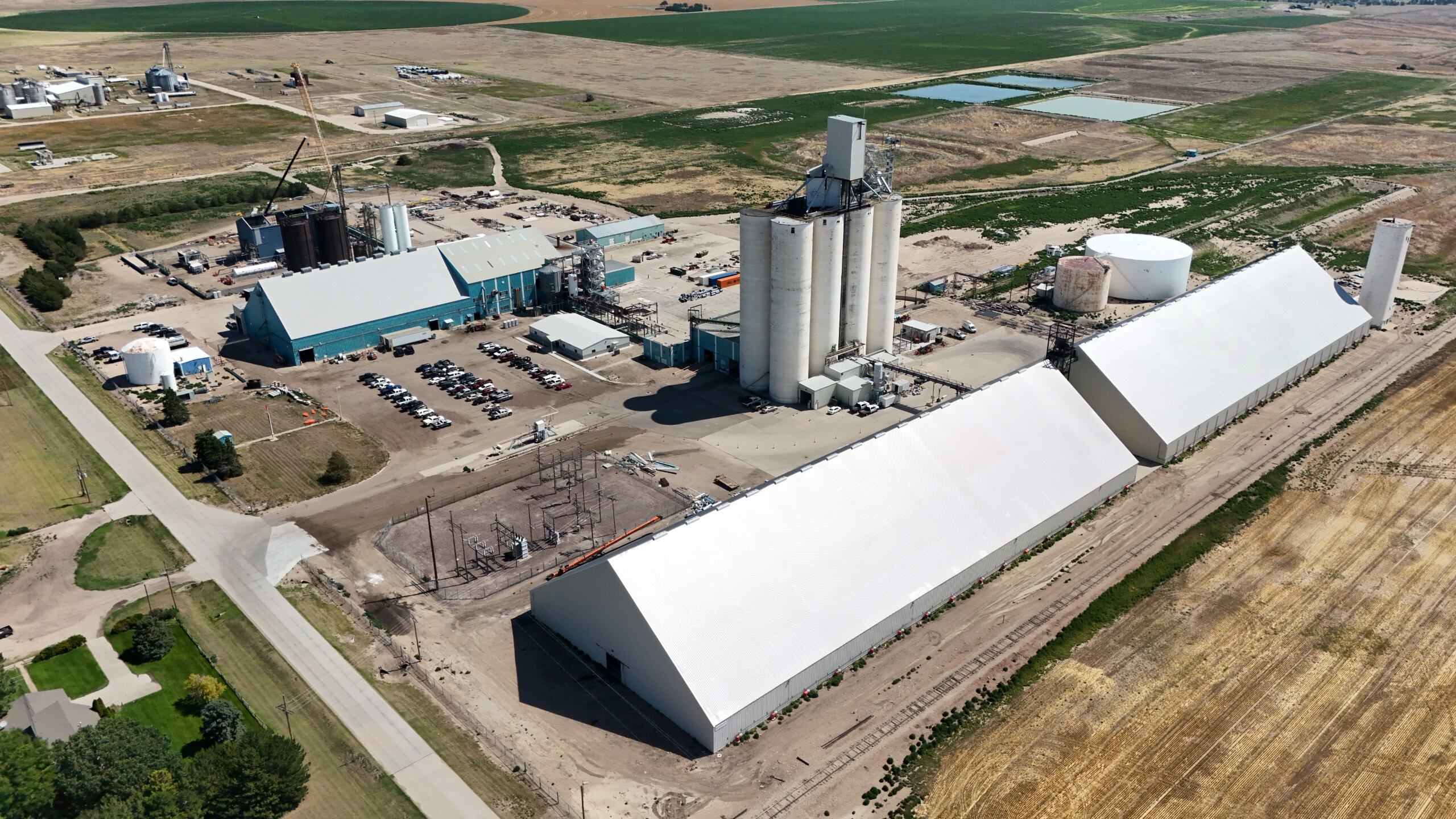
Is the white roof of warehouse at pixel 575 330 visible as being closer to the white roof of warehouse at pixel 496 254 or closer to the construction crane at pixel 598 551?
the white roof of warehouse at pixel 496 254

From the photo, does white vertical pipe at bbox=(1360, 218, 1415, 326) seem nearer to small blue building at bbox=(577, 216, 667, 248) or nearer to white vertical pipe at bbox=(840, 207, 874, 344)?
white vertical pipe at bbox=(840, 207, 874, 344)

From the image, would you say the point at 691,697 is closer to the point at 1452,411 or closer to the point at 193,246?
the point at 1452,411

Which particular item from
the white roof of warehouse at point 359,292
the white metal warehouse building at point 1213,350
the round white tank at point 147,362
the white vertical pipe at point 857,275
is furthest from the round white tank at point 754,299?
the round white tank at point 147,362

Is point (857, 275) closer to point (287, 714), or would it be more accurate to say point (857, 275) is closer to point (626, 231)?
point (626, 231)

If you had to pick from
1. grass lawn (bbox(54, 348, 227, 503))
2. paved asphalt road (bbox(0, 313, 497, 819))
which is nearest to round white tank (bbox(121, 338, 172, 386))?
grass lawn (bbox(54, 348, 227, 503))

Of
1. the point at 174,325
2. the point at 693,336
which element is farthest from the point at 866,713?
the point at 174,325

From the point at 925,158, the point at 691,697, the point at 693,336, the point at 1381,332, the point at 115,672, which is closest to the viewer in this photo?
the point at 691,697
